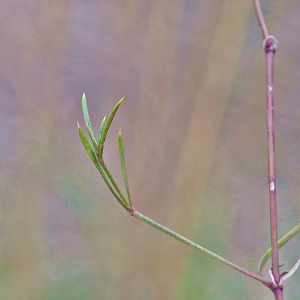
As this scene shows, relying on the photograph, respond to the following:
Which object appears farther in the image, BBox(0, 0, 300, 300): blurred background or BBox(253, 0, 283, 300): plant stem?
BBox(0, 0, 300, 300): blurred background

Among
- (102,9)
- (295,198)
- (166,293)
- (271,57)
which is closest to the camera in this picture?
(271,57)

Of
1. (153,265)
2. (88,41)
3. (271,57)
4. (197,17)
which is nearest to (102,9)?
(88,41)

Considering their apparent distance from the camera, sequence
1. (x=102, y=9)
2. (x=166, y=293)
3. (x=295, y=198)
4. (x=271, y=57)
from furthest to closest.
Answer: (x=102, y=9) → (x=295, y=198) → (x=166, y=293) → (x=271, y=57)

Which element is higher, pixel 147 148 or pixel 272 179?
pixel 272 179

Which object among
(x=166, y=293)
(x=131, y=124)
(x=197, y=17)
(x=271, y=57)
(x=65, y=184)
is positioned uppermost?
(x=197, y=17)

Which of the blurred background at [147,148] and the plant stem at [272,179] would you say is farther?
the blurred background at [147,148]

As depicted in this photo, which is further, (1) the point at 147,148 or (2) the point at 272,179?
(1) the point at 147,148

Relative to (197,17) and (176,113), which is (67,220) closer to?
(176,113)

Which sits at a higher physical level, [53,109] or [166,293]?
[53,109]
